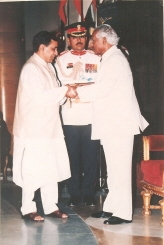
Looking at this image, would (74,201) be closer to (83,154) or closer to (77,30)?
(83,154)

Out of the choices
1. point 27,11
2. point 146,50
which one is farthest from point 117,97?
point 27,11

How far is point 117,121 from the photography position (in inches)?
115

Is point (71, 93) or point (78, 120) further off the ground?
point (71, 93)

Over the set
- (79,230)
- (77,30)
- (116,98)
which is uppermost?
(77,30)

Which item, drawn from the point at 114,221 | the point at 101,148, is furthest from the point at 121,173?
the point at 101,148

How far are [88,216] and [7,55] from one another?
328 cm

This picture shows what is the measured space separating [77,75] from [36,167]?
3.36 ft

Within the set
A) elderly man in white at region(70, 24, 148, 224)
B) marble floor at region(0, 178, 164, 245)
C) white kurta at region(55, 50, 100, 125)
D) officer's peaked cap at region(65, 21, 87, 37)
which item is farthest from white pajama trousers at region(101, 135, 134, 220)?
officer's peaked cap at region(65, 21, 87, 37)

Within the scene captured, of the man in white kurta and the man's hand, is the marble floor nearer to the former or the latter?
the man in white kurta

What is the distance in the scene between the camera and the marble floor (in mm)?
2559

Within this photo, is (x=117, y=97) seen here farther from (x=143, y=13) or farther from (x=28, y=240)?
(x=143, y=13)

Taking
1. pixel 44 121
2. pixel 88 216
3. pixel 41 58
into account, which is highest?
pixel 41 58

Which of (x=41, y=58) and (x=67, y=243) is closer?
(x=67, y=243)

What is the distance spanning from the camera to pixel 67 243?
98.4 inches
